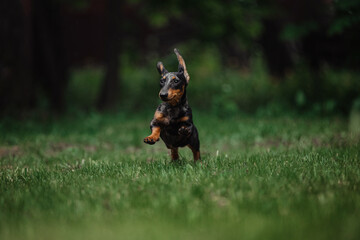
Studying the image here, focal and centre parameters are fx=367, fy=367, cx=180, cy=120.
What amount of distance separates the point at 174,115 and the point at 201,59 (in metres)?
11.4

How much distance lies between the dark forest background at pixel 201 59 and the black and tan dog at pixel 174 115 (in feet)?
20.5

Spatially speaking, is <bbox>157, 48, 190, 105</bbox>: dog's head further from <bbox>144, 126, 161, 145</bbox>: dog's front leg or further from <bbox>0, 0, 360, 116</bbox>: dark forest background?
<bbox>0, 0, 360, 116</bbox>: dark forest background

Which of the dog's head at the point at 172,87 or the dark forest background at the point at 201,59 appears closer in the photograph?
the dog's head at the point at 172,87

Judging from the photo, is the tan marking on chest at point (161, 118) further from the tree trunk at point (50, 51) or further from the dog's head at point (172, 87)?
the tree trunk at point (50, 51)

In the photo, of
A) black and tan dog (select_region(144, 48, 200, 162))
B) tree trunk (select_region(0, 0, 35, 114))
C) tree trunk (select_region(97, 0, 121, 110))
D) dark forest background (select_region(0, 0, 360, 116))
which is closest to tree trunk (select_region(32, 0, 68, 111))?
dark forest background (select_region(0, 0, 360, 116))

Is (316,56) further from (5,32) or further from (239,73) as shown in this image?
(5,32)

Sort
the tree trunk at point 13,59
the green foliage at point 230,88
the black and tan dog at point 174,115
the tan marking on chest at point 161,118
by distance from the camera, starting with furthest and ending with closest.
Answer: the green foliage at point 230,88 → the tree trunk at point 13,59 → the tan marking on chest at point 161,118 → the black and tan dog at point 174,115

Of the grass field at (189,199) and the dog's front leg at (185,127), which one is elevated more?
the dog's front leg at (185,127)

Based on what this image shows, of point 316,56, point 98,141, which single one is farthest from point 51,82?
point 316,56

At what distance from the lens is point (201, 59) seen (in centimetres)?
1547

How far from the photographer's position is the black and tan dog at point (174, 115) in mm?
4262

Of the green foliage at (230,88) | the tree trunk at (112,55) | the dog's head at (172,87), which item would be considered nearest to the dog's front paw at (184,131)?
the dog's head at (172,87)

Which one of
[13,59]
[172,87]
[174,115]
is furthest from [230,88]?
[172,87]

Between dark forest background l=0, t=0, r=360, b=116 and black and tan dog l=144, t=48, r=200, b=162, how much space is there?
626 cm
